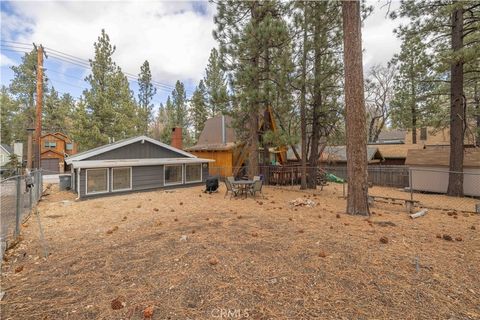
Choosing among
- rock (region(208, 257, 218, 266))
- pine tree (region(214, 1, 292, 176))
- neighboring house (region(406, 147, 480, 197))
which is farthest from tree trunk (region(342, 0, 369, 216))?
neighboring house (region(406, 147, 480, 197))

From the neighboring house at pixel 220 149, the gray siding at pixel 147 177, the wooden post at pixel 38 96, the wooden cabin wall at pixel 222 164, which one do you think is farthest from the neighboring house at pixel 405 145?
the wooden post at pixel 38 96

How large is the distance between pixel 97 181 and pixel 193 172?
563 cm

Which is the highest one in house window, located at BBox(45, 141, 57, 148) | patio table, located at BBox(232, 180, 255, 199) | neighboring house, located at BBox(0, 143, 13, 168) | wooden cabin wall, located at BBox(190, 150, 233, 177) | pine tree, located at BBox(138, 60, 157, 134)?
pine tree, located at BBox(138, 60, 157, 134)

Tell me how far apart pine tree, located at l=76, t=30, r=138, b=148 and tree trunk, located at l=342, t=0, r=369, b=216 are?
19.7m

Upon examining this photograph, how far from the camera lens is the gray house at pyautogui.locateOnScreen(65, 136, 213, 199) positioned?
1105 cm

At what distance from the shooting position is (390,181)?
17078 millimetres

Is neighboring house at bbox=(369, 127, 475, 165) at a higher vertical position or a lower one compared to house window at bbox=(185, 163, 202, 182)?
higher

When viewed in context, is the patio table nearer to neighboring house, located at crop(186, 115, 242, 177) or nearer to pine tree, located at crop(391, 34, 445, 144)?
neighboring house, located at crop(186, 115, 242, 177)

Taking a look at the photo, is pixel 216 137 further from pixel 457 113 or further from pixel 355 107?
pixel 355 107

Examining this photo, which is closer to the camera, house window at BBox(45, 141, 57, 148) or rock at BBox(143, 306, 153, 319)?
rock at BBox(143, 306, 153, 319)

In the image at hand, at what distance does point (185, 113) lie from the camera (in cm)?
3875

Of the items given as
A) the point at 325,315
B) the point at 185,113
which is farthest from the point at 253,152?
the point at 185,113

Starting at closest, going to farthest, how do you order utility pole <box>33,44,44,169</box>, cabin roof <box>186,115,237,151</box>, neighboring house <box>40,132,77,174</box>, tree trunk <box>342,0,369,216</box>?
tree trunk <box>342,0,369,216</box>, utility pole <box>33,44,44,169</box>, cabin roof <box>186,115,237,151</box>, neighboring house <box>40,132,77,174</box>

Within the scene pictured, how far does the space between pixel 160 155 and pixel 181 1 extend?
26.7 feet
